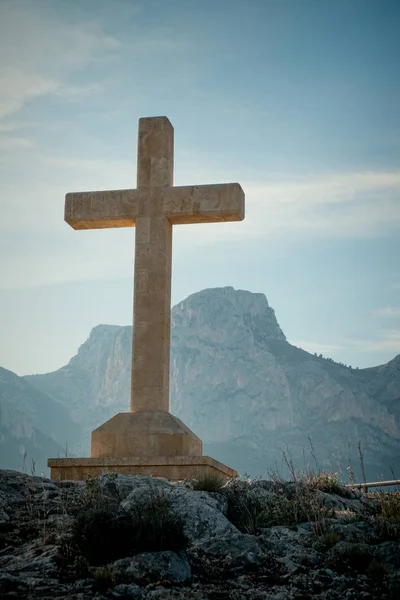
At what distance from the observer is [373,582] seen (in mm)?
6102

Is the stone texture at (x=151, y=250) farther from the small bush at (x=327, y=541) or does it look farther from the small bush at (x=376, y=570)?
the small bush at (x=376, y=570)

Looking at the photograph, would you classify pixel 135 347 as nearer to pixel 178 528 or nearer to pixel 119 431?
pixel 119 431

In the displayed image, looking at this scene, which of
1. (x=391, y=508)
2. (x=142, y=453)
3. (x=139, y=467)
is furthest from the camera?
(x=142, y=453)

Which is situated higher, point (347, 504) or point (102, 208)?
point (102, 208)

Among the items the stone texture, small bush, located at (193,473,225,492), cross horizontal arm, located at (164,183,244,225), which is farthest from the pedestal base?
cross horizontal arm, located at (164,183,244,225)

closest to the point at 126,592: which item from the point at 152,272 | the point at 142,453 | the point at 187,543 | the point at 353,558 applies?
the point at 187,543

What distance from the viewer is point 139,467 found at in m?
10.4

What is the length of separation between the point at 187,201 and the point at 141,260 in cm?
124

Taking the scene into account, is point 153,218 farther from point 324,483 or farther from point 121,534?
point 121,534

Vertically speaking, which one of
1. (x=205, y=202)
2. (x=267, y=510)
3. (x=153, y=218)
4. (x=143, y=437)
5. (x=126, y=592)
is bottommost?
A: (x=126, y=592)

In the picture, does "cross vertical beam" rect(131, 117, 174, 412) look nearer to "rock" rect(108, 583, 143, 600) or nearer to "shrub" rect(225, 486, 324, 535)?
"shrub" rect(225, 486, 324, 535)

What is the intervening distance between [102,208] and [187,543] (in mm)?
6946

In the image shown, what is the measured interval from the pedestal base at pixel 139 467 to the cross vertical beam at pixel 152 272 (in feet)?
3.75

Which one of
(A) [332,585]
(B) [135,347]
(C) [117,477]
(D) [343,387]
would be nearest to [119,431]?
(B) [135,347]
